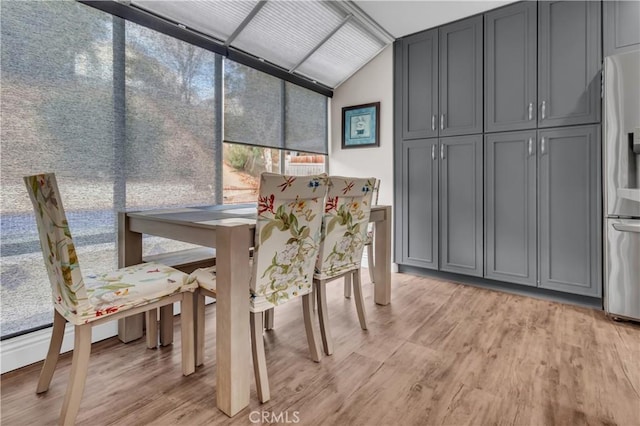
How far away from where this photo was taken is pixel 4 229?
1.71 meters

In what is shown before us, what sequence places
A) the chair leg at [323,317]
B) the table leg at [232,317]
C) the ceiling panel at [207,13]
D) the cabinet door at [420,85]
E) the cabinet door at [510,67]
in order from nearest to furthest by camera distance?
the table leg at [232,317]
the chair leg at [323,317]
the ceiling panel at [207,13]
the cabinet door at [510,67]
the cabinet door at [420,85]

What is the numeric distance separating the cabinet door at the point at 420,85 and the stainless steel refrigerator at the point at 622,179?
132cm

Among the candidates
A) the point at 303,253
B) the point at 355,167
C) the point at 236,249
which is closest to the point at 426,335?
the point at 303,253

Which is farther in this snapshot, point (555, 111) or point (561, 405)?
point (555, 111)

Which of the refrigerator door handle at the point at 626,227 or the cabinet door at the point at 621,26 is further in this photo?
the cabinet door at the point at 621,26

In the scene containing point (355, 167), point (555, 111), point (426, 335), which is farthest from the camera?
point (355, 167)

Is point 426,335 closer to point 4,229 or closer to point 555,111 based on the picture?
point 555,111

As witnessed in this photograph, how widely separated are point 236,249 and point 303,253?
0.35 meters

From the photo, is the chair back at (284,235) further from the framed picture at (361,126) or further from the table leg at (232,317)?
the framed picture at (361,126)

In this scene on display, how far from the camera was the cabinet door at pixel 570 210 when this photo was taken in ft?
8.25

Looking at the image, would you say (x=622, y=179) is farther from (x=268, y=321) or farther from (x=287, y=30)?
(x=287, y=30)

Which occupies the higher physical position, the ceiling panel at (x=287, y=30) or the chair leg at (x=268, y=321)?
the ceiling panel at (x=287, y=30)

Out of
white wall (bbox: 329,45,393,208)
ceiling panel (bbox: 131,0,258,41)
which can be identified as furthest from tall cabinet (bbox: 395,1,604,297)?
ceiling panel (bbox: 131,0,258,41)

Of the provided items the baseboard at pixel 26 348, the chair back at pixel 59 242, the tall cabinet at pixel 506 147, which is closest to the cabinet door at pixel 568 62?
the tall cabinet at pixel 506 147
